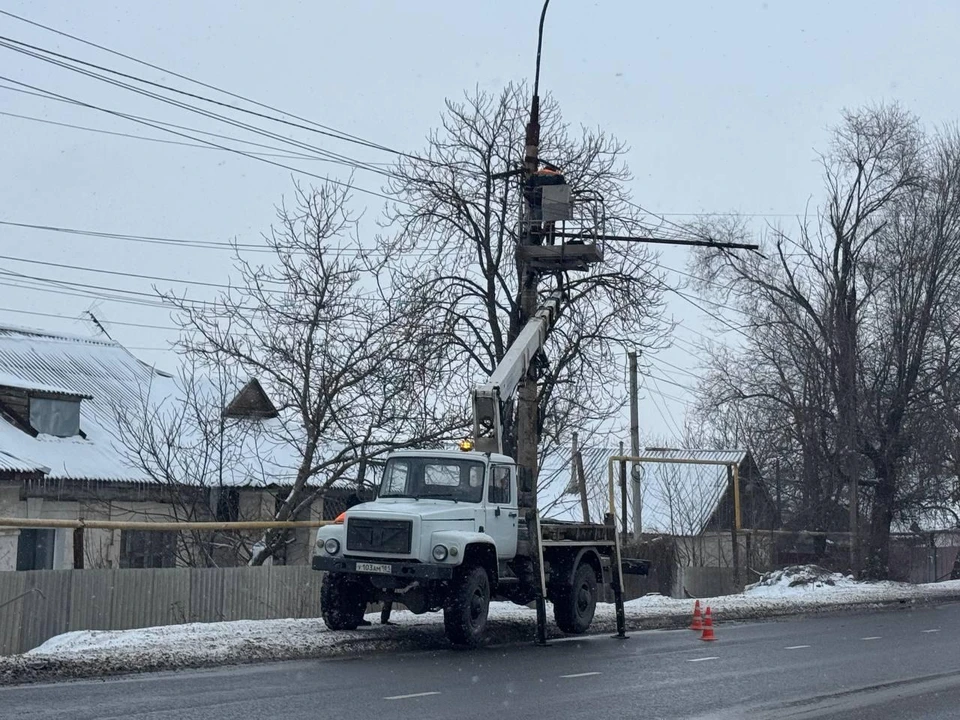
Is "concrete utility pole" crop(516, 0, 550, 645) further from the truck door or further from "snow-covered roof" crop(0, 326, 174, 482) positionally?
"snow-covered roof" crop(0, 326, 174, 482)

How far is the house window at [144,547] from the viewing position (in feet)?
62.5

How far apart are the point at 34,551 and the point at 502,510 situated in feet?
42.1

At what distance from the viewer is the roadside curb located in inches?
452

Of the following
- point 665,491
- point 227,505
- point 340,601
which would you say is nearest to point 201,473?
point 227,505

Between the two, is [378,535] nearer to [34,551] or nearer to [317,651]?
[317,651]

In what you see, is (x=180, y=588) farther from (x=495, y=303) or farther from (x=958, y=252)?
(x=958, y=252)

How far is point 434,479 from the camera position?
16.2m

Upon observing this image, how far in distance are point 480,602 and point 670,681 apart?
3.73 m

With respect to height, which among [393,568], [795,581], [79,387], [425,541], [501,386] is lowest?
[795,581]

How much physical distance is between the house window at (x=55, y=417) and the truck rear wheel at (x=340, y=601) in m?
15.7

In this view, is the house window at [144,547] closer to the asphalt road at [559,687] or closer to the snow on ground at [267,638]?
the snow on ground at [267,638]

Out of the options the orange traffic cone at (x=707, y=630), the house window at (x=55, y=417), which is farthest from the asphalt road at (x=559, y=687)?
the house window at (x=55, y=417)

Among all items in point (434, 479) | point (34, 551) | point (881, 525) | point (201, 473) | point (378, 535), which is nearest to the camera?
point (378, 535)

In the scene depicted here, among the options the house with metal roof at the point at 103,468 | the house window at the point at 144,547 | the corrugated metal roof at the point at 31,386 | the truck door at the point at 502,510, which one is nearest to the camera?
the truck door at the point at 502,510
